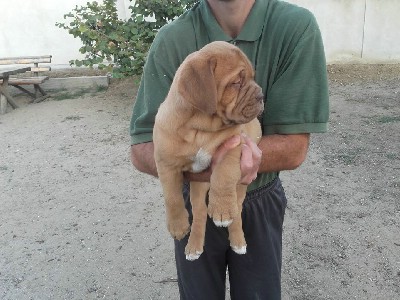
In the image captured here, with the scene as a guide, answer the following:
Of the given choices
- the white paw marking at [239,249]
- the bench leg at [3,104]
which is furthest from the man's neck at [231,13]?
the bench leg at [3,104]

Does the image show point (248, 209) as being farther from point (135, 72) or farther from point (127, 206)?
point (135, 72)

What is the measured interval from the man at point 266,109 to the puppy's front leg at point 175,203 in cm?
9

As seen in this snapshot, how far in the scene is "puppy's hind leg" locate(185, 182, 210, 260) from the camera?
227 cm

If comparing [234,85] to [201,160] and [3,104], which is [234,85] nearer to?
[201,160]

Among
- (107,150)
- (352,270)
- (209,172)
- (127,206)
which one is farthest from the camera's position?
(107,150)

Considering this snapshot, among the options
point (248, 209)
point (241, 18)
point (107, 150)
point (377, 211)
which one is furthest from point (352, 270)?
point (107, 150)

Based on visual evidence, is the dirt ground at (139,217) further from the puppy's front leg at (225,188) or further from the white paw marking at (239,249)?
the puppy's front leg at (225,188)

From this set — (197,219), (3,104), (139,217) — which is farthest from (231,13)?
(3,104)

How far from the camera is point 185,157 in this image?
2.04 metres

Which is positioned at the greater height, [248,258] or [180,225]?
[180,225]

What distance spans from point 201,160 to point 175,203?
0.29m

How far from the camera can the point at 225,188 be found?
2008 millimetres

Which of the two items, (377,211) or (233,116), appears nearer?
(233,116)

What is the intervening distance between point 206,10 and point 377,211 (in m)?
3.77
